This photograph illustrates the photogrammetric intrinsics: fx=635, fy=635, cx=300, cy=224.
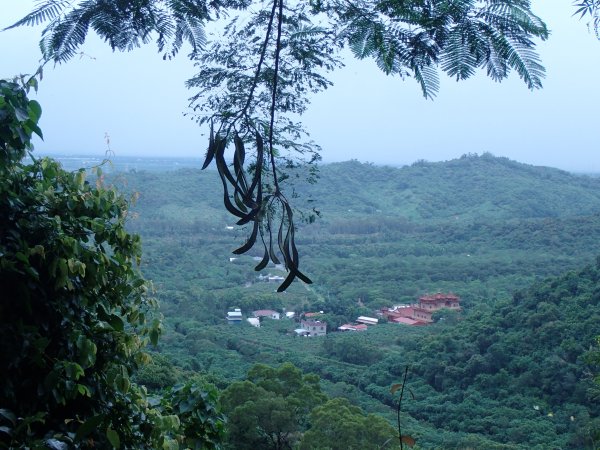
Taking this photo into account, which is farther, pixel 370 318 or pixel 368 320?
pixel 370 318

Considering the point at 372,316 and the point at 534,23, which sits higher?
the point at 534,23

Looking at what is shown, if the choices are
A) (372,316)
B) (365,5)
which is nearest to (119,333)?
(365,5)

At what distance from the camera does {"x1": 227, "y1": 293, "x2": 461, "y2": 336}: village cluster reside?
10.5 m

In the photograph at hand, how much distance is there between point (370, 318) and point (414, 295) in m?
2.77

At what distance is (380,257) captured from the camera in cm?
1730

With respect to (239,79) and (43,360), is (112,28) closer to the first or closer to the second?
(239,79)

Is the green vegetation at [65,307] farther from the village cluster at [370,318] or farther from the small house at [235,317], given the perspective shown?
the small house at [235,317]

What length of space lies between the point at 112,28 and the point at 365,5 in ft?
1.72

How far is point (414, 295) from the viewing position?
1389 cm

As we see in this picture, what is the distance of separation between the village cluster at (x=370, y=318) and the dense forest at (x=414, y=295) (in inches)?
8.2

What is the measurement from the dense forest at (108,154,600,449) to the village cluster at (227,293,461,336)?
21 cm

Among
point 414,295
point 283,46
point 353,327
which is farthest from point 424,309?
point 283,46

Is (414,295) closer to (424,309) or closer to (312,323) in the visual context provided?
(424,309)

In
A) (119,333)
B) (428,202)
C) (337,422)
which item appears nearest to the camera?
(119,333)
